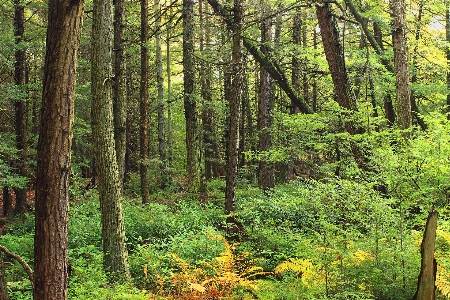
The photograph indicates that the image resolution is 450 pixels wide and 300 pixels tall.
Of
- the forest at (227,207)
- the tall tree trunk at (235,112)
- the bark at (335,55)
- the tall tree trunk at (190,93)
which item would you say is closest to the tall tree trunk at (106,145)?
the forest at (227,207)

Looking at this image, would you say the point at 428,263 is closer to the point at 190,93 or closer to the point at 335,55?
the point at 335,55

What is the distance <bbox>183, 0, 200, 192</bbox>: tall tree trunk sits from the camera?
13.4 metres

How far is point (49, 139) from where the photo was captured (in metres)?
3.47

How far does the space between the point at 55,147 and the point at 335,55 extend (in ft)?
26.2

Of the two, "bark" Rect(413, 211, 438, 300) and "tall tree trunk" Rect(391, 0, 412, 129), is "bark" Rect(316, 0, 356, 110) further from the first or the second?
"bark" Rect(413, 211, 438, 300)

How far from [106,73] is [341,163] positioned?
5704mm

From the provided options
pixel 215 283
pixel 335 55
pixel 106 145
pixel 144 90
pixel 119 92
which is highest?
pixel 335 55

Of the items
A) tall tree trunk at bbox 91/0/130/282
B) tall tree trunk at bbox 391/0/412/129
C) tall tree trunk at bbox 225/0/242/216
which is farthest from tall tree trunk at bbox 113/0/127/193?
tall tree trunk at bbox 391/0/412/129

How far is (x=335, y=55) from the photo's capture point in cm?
968

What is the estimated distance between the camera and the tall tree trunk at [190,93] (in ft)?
44.0

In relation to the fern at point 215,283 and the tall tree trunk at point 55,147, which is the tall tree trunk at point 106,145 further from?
the tall tree trunk at point 55,147

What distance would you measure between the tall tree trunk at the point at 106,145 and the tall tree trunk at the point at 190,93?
6.61 metres

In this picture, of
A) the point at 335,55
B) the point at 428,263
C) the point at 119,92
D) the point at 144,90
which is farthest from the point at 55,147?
the point at 144,90

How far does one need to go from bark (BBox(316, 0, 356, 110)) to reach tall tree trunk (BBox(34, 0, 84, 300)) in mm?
7509
